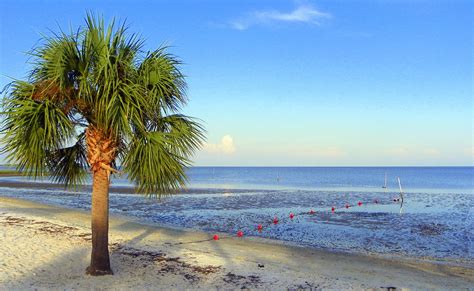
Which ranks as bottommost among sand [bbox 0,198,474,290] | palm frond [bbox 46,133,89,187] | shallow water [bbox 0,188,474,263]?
shallow water [bbox 0,188,474,263]

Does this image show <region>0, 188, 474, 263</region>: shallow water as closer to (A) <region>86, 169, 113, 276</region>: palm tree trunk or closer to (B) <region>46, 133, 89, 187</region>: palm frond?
(A) <region>86, 169, 113, 276</region>: palm tree trunk

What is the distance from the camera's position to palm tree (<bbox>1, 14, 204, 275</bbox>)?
728 cm

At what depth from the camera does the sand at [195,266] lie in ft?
27.1

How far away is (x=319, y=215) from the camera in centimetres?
2475

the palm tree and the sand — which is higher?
the palm tree

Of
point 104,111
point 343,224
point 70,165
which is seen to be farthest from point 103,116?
point 343,224

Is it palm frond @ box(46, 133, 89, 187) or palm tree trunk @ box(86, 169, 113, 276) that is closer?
palm tree trunk @ box(86, 169, 113, 276)

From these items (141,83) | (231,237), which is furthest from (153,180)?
(231,237)

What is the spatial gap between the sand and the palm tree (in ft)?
3.11

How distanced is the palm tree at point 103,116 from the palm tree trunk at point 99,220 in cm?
2

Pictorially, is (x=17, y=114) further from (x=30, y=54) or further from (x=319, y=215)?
(x=319, y=215)

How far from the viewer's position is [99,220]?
8.03m

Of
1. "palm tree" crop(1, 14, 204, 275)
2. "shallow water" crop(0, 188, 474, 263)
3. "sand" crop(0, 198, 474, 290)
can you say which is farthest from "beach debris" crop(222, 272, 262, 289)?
"shallow water" crop(0, 188, 474, 263)

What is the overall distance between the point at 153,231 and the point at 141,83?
9966 millimetres
